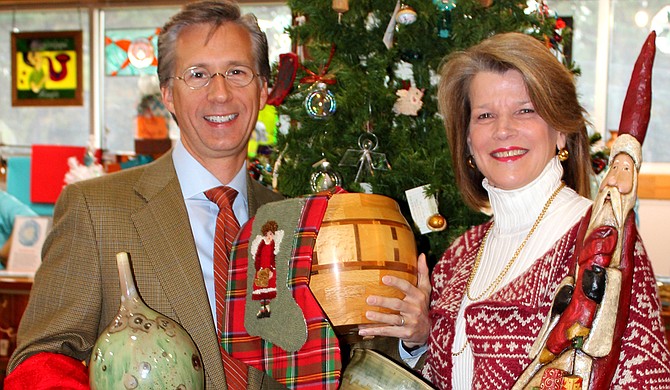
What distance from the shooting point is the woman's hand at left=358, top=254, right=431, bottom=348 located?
1415 mm

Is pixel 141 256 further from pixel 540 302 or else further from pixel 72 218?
pixel 540 302

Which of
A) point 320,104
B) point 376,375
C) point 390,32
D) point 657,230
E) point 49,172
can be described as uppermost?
point 390,32

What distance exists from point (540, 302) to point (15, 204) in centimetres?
360

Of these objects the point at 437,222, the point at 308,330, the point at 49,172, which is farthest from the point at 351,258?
the point at 49,172

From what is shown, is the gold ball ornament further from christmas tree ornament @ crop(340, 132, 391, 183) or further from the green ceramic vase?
the green ceramic vase

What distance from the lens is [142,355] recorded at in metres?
1.22

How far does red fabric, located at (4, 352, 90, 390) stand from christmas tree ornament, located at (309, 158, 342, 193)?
724mm

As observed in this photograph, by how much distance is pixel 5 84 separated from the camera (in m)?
5.43

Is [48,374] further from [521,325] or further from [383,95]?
[383,95]

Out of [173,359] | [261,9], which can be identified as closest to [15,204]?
[261,9]

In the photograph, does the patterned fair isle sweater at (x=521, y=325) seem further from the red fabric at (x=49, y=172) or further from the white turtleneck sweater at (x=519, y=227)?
the red fabric at (x=49, y=172)

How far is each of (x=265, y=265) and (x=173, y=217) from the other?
344mm

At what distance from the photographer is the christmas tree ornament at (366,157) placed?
221 centimetres

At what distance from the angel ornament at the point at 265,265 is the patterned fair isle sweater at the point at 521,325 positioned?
40 cm
